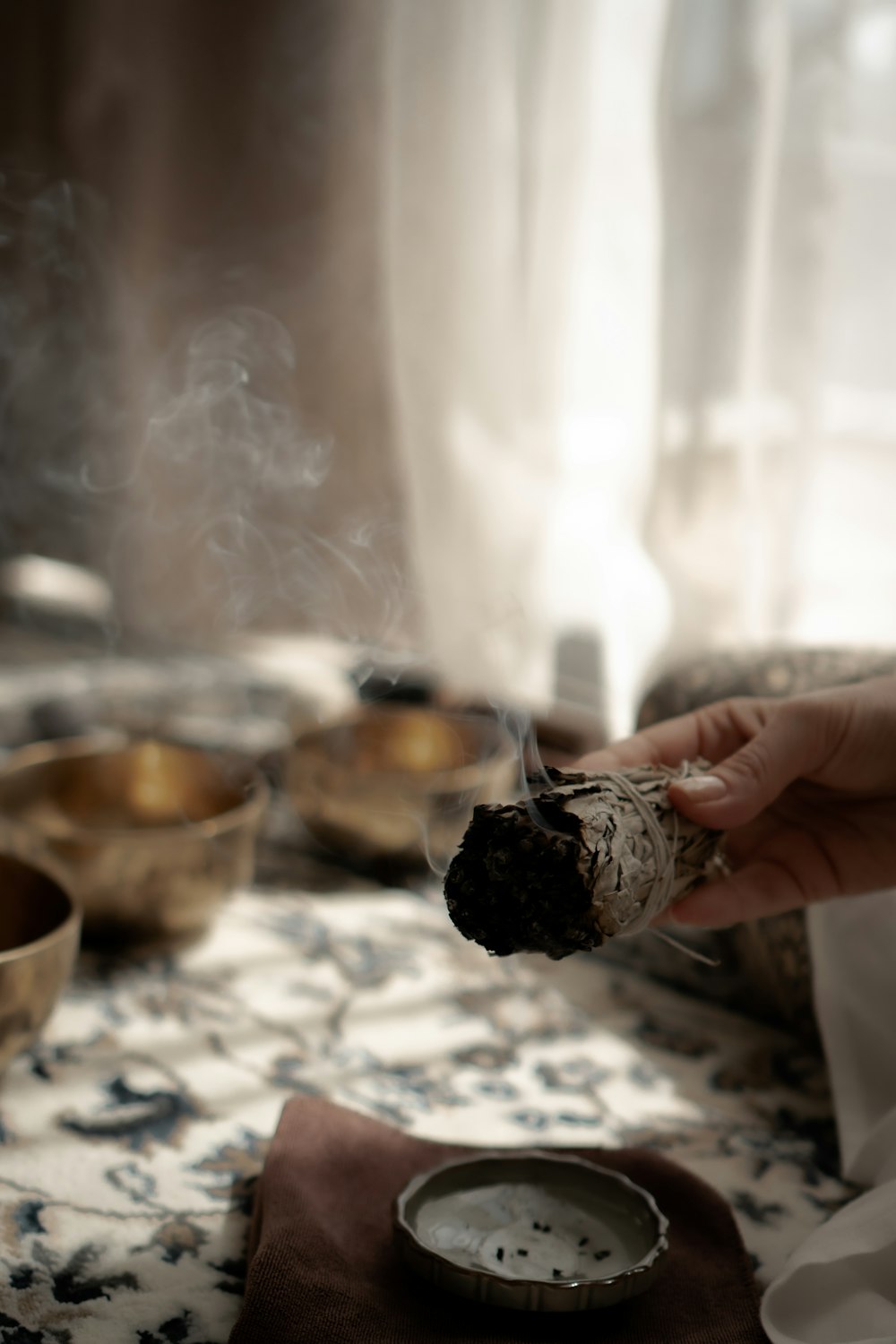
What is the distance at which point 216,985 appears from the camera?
1.24 metres

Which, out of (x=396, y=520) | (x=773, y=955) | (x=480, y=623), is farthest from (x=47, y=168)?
(x=773, y=955)

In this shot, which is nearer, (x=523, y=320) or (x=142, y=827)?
(x=142, y=827)

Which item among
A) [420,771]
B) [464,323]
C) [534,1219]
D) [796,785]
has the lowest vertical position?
[420,771]

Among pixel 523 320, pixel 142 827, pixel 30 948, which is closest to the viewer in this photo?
pixel 30 948

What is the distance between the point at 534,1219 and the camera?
806 mm

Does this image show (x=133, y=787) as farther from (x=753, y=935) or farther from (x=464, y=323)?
(x=464, y=323)

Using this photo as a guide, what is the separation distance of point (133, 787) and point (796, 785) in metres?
0.78

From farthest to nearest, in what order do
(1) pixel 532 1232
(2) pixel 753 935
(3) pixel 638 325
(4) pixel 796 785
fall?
(3) pixel 638 325 → (2) pixel 753 935 → (4) pixel 796 785 → (1) pixel 532 1232

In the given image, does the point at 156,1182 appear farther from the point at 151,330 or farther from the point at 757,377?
the point at 151,330

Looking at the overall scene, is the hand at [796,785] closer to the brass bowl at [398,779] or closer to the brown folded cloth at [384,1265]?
the brown folded cloth at [384,1265]

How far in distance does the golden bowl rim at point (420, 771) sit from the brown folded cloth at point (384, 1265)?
1.82ft

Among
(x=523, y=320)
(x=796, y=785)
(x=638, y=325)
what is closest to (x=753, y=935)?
(x=796, y=785)

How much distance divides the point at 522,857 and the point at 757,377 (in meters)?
1.17

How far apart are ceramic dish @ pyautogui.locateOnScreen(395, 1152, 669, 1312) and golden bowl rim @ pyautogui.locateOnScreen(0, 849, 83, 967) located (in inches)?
13.0
